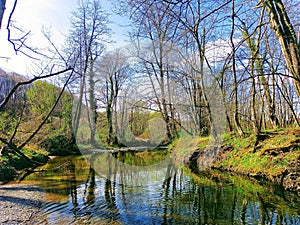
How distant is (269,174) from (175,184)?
2.46m

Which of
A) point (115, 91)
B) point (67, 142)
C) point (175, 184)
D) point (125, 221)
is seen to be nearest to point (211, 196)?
point (175, 184)

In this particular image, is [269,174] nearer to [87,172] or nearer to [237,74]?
[237,74]

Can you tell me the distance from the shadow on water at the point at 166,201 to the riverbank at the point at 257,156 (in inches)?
19.7

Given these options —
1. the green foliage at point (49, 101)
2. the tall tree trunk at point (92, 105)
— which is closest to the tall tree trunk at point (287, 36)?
the tall tree trunk at point (92, 105)

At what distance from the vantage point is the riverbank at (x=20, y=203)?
463 cm

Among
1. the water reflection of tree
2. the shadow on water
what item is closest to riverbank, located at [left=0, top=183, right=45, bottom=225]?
the shadow on water

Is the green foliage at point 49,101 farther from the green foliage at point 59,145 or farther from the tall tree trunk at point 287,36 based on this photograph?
the tall tree trunk at point 287,36

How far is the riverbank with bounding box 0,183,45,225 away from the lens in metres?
4.63

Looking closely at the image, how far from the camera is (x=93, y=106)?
13.3 m

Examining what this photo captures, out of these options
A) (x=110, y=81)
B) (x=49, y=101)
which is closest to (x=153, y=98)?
(x=110, y=81)

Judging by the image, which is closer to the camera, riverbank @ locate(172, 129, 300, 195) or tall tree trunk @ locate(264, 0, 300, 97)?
tall tree trunk @ locate(264, 0, 300, 97)

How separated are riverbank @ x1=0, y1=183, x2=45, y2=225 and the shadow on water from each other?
0.23 meters

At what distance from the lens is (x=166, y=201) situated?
525cm

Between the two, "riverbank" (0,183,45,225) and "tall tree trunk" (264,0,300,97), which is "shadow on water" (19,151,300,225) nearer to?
"riverbank" (0,183,45,225)
